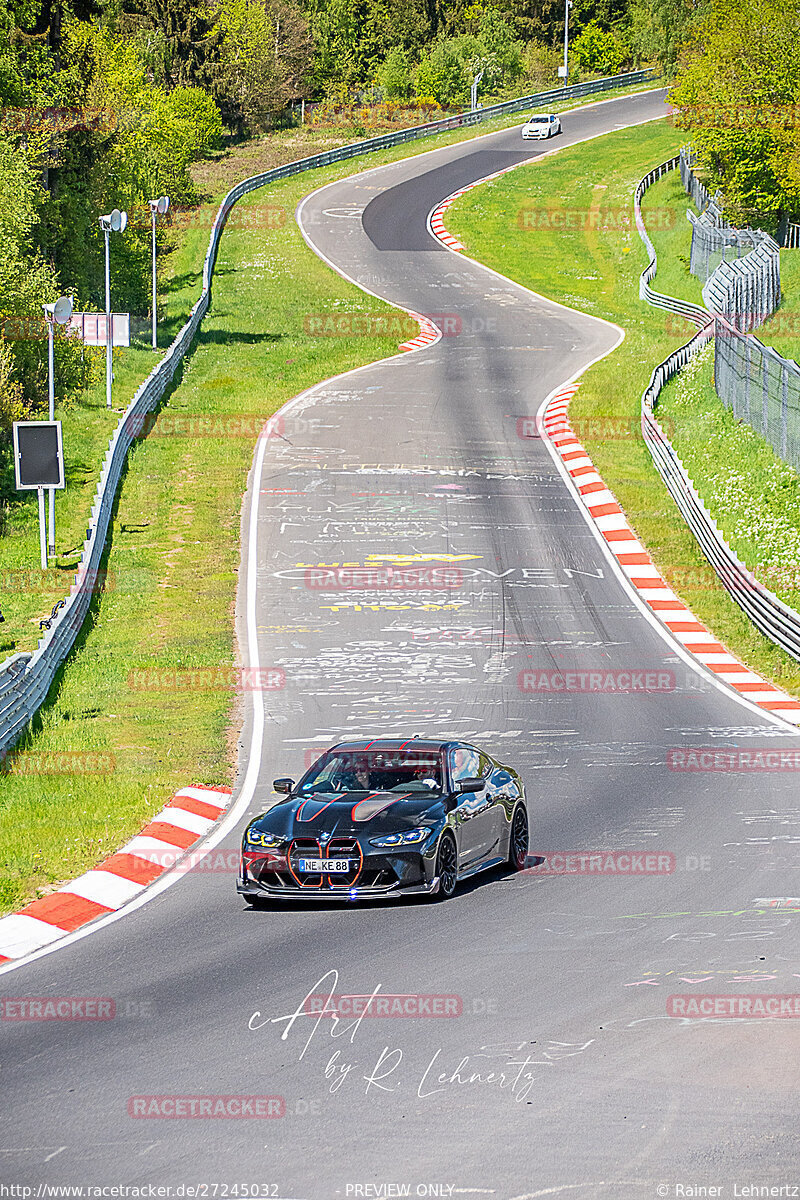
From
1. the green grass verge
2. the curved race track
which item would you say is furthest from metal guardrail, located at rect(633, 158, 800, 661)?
the curved race track

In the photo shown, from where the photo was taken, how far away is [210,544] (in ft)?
105

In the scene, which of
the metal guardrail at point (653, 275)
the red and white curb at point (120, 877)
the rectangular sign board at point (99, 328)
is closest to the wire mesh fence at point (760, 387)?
the metal guardrail at point (653, 275)

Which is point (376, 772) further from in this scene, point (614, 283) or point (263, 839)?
point (614, 283)

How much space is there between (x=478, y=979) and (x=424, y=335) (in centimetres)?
4490

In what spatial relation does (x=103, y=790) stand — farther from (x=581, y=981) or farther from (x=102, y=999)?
(x=581, y=981)

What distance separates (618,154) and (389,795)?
258 feet

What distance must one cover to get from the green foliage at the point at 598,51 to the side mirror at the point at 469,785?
115904 mm

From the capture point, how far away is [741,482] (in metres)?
33.6

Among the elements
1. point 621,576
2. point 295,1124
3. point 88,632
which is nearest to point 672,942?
point 295,1124

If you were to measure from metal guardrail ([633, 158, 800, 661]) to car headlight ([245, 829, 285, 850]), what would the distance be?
14066mm

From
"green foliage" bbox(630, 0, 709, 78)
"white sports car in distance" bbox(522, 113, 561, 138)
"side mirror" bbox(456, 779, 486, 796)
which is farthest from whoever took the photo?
"green foliage" bbox(630, 0, 709, 78)

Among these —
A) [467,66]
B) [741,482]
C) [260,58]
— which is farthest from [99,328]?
[467,66]

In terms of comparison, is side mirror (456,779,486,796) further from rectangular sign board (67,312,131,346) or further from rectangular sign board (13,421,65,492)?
rectangular sign board (67,312,131,346)

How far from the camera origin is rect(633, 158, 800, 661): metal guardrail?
25.7 m
